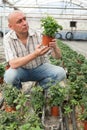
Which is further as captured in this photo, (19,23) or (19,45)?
(19,45)

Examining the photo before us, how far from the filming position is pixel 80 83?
13.6ft

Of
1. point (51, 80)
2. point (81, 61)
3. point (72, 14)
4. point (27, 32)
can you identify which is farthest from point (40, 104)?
point (72, 14)

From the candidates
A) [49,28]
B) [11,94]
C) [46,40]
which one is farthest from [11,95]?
[49,28]

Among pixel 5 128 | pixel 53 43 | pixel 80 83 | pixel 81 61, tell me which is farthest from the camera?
pixel 81 61

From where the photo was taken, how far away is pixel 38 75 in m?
3.93

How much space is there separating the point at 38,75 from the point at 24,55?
294mm

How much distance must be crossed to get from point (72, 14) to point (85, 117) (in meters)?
14.9

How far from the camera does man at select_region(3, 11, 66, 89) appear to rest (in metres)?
3.62

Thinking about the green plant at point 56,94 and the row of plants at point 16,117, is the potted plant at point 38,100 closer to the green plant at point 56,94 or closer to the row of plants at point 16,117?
the row of plants at point 16,117

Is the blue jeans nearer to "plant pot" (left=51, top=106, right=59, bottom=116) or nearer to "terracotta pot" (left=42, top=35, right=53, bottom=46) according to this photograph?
"plant pot" (left=51, top=106, right=59, bottom=116)

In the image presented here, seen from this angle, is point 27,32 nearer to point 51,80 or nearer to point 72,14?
point 51,80

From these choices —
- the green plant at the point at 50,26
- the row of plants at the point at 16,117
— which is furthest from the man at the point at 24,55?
the row of plants at the point at 16,117

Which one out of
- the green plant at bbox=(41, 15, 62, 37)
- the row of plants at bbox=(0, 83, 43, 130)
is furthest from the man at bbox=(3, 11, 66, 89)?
the row of plants at bbox=(0, 83, 43, 130)

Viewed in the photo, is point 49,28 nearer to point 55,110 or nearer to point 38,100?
point 38,100
